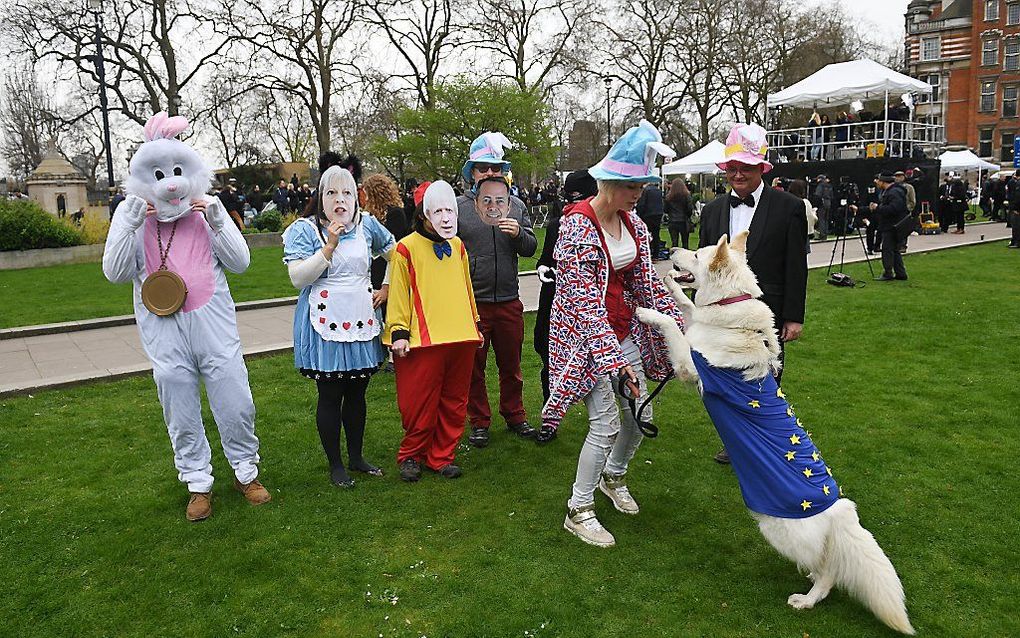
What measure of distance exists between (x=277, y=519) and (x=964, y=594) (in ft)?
11.8

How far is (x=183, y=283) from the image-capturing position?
4059mm

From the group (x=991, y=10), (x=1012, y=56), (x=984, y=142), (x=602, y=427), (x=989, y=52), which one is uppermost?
(x=991, y=10)

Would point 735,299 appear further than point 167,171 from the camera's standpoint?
No

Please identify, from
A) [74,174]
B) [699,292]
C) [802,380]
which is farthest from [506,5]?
[699,292]

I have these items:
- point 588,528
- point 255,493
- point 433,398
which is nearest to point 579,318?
point 588,528

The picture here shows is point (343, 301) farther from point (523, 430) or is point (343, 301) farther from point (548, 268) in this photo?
point (523, 430)

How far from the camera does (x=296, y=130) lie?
179ft

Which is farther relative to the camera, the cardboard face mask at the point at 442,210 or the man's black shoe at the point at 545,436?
the man's black shoe at the point at 545,436

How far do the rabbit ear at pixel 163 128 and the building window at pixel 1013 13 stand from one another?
229 feet

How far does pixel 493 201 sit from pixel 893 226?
10.2 meters

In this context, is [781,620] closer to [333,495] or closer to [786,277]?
[786,277]

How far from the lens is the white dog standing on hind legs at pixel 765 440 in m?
3.10

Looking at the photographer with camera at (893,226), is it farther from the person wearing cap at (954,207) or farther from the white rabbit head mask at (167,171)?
the white rabbit head mask at (167,171)

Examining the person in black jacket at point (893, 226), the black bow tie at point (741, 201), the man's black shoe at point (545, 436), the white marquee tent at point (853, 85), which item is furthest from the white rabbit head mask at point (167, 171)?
the white marquee tent at point (853, 85)
